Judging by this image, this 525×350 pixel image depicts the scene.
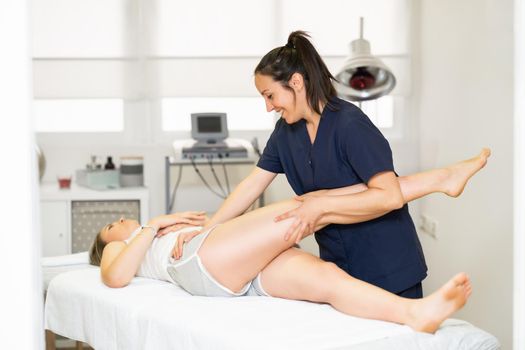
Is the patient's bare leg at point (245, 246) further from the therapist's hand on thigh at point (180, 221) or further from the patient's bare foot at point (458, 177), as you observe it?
the patient's bare foot at point (458, 177)

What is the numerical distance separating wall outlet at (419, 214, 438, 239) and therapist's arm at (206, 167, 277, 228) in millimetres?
1732

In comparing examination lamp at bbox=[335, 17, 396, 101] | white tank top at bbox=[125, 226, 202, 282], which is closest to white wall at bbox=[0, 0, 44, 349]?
white tank top at bbox=[125, 226, 202, 282]

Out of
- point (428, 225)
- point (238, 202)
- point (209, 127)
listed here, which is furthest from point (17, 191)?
point (428, 225)

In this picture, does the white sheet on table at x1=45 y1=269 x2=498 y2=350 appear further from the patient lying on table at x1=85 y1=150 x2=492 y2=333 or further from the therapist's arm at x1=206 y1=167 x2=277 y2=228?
the therapist's arm at x1=206 y1=167 x2=277 y2=228

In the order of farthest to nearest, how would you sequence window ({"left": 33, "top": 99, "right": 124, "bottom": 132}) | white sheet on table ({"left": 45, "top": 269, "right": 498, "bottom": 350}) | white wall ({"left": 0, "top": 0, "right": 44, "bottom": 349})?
window ({"left": 33, "top": 99, "right": 124, "bottom": 132}), white sheet on table ({"left": 45, "top": 269, "right": 498, "bottom": 350}), white wall ({"left": 0, "top": 0, "right": 44, "bottom": 349})

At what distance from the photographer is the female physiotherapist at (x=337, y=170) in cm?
208

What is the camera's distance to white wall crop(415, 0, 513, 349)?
2.96 m

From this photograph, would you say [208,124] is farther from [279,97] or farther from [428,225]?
[279,97]

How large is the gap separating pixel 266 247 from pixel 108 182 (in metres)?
2.22

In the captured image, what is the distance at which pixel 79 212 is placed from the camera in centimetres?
404

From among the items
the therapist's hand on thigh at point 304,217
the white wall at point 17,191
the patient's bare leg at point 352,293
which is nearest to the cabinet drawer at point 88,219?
the patient's bare leg at point 352,293

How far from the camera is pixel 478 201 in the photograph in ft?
10.7

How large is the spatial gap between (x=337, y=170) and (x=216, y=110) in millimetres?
2429
